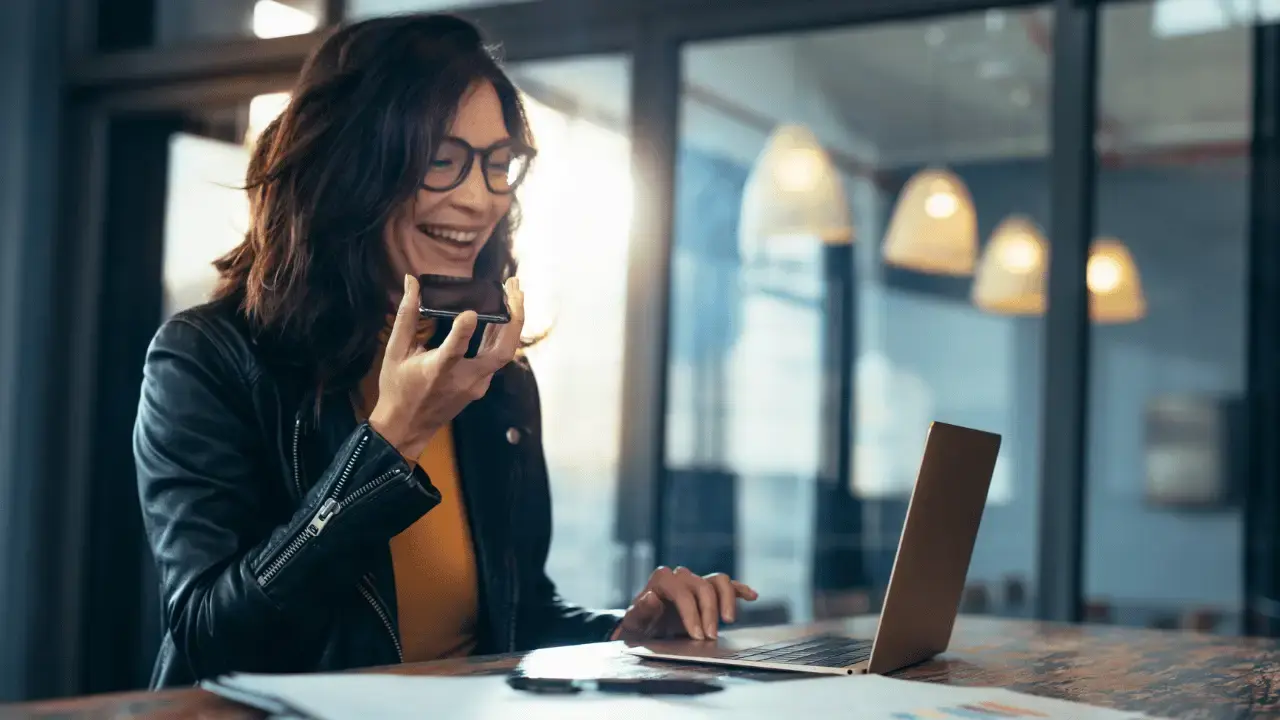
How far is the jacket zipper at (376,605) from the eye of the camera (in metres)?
1.31

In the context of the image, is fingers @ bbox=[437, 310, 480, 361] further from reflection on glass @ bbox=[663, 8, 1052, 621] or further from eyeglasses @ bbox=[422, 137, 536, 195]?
reflection on glass @ bbox=[663, 8, 1052, 621]

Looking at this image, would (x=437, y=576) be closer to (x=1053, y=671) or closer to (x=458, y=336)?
(x=458, y=336)

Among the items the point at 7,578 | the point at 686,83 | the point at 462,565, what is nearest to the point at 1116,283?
the point at 686,83

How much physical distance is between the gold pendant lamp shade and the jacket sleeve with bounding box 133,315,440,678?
381 centimetres

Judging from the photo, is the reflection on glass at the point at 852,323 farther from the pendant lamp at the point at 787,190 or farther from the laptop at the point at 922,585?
the laptop at the point at 922,585

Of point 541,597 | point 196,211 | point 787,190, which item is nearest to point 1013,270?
point 787,190

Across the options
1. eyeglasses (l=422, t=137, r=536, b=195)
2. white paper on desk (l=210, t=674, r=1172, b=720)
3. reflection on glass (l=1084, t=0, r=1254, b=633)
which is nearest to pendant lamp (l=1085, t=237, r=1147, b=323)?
reflection on glass (l=1084, t=0, r=1254, b=633)

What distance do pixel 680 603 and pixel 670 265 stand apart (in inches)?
74.0

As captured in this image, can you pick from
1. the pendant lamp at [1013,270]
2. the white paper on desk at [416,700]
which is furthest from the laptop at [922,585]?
the pendant lamp at [1013,270]

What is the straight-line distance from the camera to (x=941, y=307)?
5859 mm

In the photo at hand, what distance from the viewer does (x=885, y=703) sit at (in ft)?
2.87

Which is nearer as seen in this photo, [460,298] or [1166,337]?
[460,298]

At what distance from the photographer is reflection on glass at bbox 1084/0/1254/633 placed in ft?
20.1

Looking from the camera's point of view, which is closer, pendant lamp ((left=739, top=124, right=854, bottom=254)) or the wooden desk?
the wooden desk
